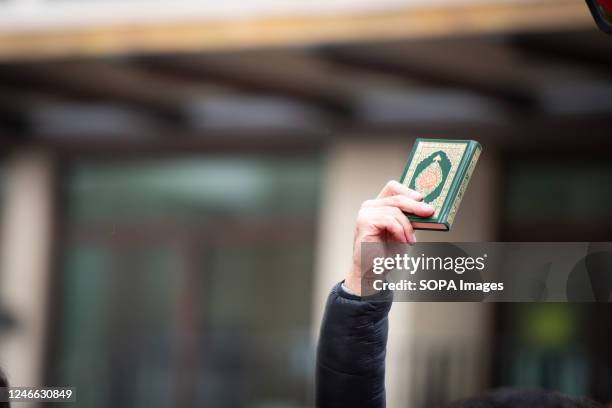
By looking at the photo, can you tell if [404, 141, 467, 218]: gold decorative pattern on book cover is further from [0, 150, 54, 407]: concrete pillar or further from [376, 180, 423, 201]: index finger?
[0, 150, 54, 407]: concrete pillar

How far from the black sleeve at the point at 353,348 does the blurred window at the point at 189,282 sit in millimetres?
5148

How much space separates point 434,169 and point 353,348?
27 centimetres

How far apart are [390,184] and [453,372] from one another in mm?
4811

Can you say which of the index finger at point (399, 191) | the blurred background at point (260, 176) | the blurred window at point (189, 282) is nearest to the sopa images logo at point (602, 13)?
the index finger at point (399, 191)

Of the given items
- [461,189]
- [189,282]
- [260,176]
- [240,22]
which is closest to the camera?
[461,189]

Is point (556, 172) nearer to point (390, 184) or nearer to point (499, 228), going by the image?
point (499, 228)

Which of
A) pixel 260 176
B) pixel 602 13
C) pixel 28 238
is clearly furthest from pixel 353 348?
pixel 28 238

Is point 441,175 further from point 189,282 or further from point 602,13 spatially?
point 189,282

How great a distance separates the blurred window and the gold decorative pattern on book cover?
17.2 feet

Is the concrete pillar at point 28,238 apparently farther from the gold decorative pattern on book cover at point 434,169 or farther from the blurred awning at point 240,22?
the gold decorative pattern on book cover at point 434,169

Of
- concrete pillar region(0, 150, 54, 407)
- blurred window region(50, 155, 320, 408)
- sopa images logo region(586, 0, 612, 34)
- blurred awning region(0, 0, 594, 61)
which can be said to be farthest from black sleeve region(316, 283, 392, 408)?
concrete pillar region(0, 150, 54, 407)

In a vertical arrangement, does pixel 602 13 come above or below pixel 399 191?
above

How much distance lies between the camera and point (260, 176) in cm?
693

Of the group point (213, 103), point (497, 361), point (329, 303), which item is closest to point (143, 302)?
point (213, 103)
